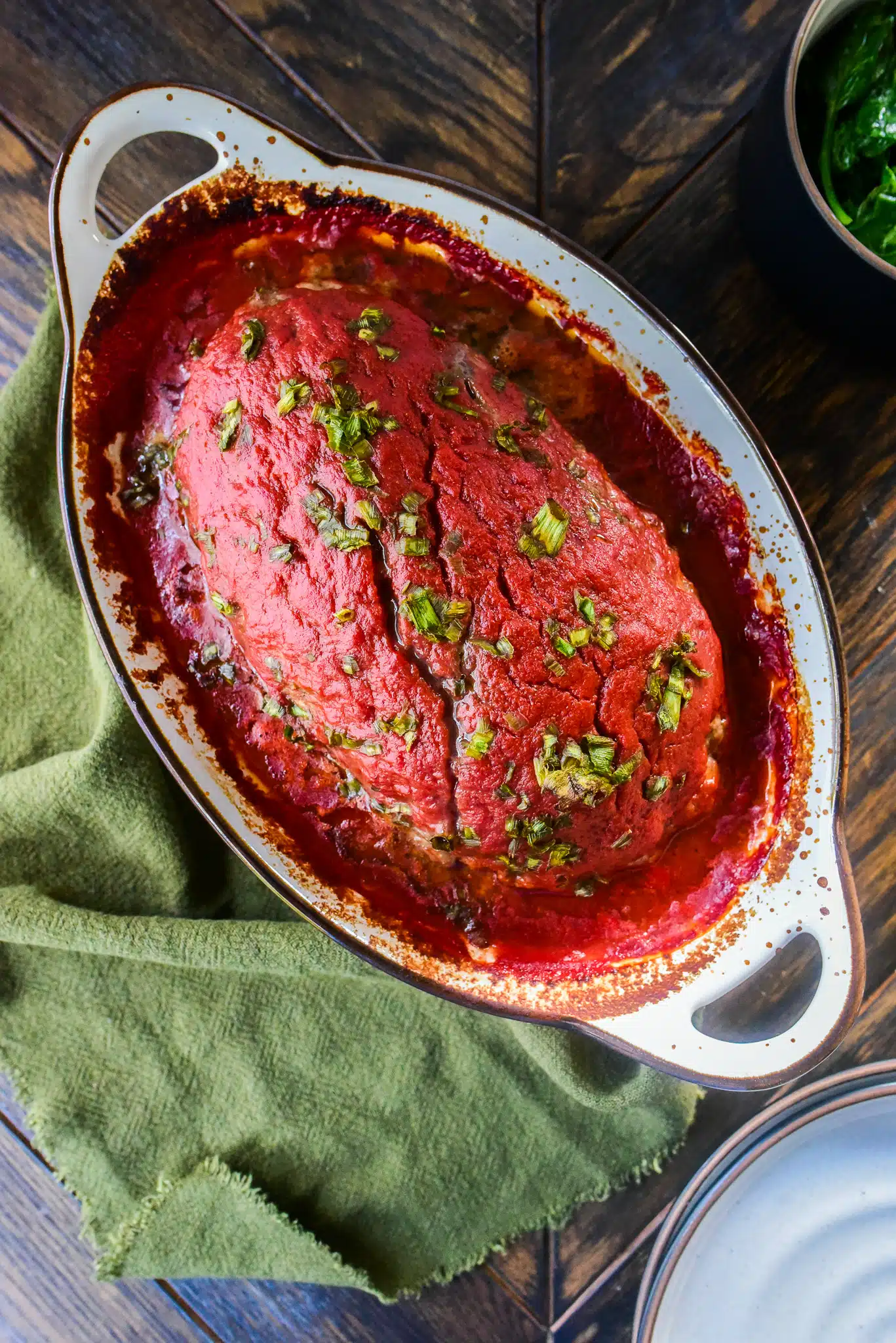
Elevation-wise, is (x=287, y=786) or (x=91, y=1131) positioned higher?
(x=287, y=786)

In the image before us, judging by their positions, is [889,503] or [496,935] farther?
[889,503]

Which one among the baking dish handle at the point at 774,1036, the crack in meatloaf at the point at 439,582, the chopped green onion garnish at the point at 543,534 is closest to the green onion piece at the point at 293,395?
the crack in meatloaf at the point at 439,582

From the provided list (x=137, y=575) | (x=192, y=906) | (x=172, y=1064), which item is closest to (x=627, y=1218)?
(x=172, y=1064)

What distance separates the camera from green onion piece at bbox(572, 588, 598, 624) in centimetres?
142

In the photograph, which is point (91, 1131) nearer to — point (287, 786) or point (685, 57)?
point (287, 786)

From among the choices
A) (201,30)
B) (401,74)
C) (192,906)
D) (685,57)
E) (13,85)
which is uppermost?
(685,57)

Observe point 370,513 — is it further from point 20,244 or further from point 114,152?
point 20,244

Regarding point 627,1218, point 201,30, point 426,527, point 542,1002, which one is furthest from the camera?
point 627,1218

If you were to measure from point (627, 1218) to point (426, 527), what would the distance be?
1.44m

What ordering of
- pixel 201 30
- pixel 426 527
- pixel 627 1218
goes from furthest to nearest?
pixel 627 1218 → pixel 201 30 → pixel 426 527

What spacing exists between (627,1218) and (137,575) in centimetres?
156

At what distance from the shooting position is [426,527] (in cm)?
139

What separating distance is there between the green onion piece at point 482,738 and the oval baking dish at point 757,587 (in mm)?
391

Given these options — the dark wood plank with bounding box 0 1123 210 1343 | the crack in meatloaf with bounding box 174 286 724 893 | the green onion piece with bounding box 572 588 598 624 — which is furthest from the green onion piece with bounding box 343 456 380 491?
the dark wood plank with bounding box 0 1123 210 1343
